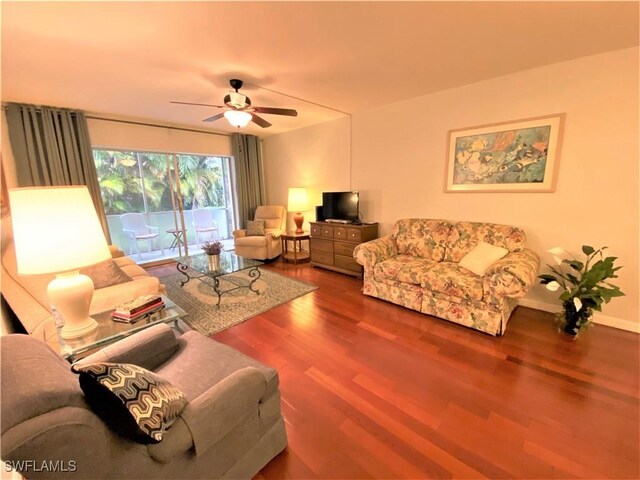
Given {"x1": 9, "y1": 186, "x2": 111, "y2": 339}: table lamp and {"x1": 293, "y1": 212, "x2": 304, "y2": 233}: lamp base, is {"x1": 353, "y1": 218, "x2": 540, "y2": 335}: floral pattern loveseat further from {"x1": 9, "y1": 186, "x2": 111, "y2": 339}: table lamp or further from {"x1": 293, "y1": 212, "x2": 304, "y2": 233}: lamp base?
{"x1": 9, "y1": 186, "x2": 111, "y2": 339}: table lamp

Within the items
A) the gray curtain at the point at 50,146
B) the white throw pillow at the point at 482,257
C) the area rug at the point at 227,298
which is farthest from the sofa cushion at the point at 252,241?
the white throw pillow at the point at 482,257

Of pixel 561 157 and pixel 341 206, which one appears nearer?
pixel 561 157

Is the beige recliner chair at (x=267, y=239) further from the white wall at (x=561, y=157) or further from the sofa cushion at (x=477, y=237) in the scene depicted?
the sofa cushion at (x=477, y=237)

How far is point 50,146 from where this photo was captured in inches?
138

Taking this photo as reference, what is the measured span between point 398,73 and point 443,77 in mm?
533

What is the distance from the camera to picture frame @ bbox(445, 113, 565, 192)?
2650 millimetres

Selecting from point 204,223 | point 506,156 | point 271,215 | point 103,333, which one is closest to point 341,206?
point 271,215

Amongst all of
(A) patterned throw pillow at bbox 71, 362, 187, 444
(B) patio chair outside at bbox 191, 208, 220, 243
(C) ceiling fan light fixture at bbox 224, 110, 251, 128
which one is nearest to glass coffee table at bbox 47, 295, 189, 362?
(A) patterned throw pillow at bbox 71, 362, 187, 444

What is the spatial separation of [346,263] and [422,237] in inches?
46.5

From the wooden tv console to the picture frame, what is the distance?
48.8 inches

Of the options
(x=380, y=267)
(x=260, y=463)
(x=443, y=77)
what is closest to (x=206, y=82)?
(x=443, y=77)

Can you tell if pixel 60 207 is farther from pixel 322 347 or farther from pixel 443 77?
pixel 443 77

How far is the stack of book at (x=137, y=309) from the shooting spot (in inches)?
70.1

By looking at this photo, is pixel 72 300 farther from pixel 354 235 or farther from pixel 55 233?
pixel 354 235
